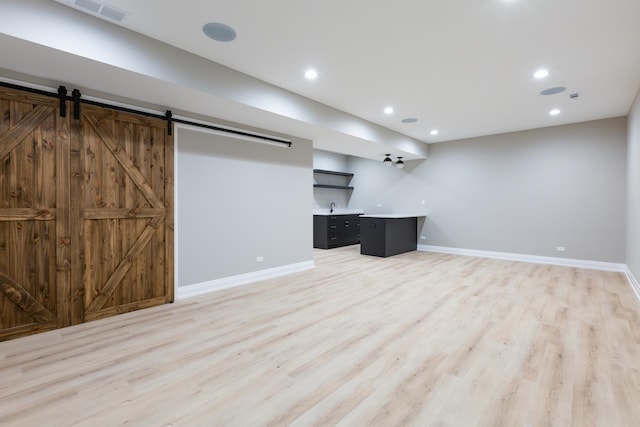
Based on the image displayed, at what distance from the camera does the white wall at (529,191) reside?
5.56m

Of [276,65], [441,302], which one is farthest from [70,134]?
[441,302]

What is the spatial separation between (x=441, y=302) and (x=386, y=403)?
85.6 inches

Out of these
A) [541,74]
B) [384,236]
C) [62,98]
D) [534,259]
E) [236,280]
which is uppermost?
[541,74]

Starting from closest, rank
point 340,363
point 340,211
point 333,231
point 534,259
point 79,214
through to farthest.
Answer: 1. point 340,363
2. point 79,214
3. point 534,259
4. point 333,231
5. point 340,211

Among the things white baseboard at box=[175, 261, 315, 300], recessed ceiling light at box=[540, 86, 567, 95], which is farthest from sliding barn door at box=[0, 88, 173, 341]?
recessed ceiling light at box=[540, 86, 567, 95]

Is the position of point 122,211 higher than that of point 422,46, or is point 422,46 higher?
point 422,46

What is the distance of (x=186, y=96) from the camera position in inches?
134

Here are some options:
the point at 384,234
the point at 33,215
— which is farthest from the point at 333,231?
the point at 33,215

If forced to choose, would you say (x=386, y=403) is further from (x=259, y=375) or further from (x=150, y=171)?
(x=150, y=171)

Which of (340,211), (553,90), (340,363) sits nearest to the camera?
(340,363)

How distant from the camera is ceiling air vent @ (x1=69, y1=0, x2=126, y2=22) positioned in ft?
7.67

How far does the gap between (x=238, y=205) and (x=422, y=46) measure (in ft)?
10.2

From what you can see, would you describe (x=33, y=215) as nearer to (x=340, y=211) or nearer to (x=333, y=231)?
(x=333, y=231)

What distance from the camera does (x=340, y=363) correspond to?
2.32 meters
